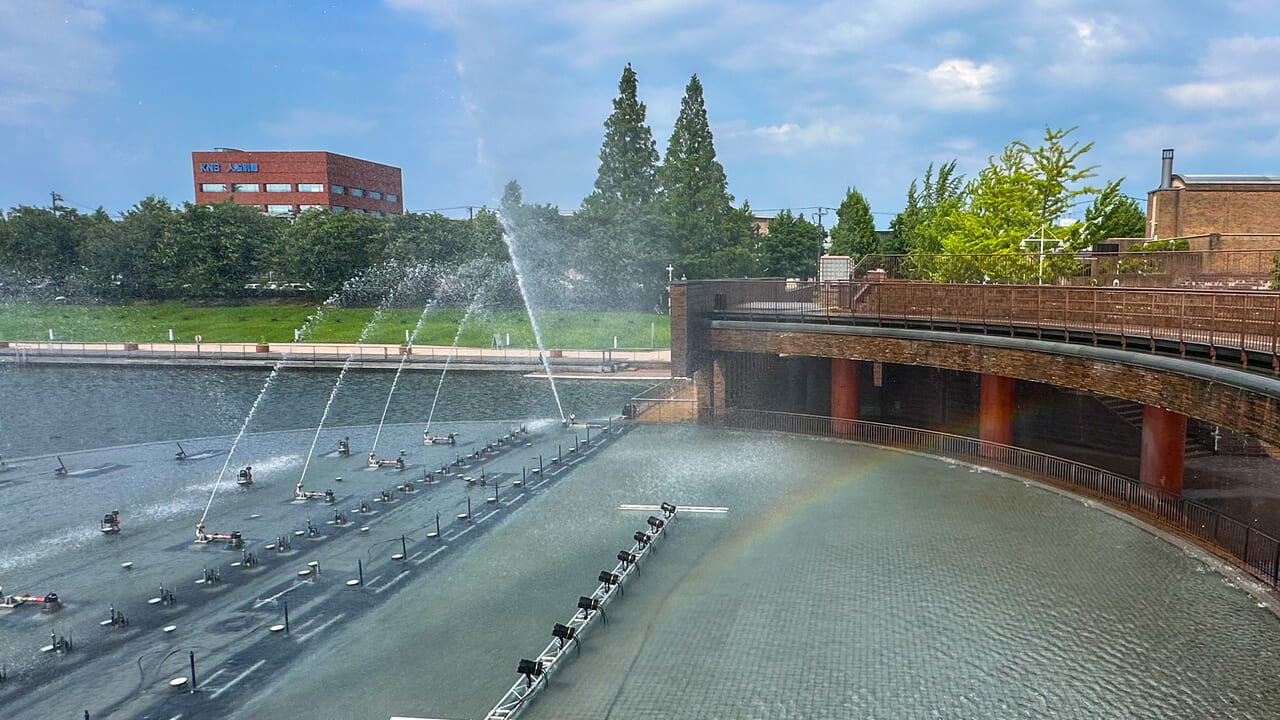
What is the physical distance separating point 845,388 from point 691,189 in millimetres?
45938

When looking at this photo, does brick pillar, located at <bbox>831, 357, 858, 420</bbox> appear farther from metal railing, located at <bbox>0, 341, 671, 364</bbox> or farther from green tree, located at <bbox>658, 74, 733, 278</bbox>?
green tree, located at <bbox>658, 74, 733, 278</bbox>

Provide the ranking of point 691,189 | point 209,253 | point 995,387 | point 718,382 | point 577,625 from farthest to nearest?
point 209,253 < point 691,189 < point 718,382 < point 995,387 < point 577,625

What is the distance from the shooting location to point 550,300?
3184 inches

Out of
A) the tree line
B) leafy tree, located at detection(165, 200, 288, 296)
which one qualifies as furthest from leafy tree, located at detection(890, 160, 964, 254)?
leafy tree, located at detection(165, 200, 288, 296)

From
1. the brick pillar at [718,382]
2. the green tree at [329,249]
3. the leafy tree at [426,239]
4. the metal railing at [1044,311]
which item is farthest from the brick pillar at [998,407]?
the green tree at [329,249]

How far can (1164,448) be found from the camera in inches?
851

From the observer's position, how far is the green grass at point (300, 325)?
72438 mm

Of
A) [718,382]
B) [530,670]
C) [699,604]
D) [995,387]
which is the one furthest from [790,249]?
[530,670]

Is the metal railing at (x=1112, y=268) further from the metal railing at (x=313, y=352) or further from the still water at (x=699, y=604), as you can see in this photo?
the metal railing at (x=313, y=352)

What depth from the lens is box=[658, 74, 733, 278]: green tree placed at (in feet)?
245

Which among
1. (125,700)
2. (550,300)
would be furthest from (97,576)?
(550,300)

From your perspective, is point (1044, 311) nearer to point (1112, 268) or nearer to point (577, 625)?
point (577, 625)

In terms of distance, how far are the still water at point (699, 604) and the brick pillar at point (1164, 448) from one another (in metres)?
2.15

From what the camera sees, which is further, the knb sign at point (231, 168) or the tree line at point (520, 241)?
the knb sign at point (231, 168)
